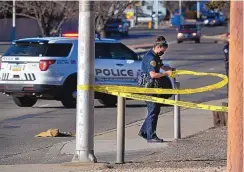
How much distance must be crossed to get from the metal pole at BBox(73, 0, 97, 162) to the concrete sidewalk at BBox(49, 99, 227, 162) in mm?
1096

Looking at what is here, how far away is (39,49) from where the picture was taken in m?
19.5

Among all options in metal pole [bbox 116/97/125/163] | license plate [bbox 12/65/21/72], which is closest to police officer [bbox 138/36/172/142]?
metal pole [bbox 116/97/125/163]

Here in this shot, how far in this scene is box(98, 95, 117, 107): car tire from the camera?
2038 centimetres

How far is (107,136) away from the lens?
565 inches

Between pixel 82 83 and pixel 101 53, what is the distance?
10019mm

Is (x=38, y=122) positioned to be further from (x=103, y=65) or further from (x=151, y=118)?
(x=151, y=118)

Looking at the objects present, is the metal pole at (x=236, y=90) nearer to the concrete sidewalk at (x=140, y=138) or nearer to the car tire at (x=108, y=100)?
the concrete sidewalk at (x=140, y=138)

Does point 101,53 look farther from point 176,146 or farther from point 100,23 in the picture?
point 100,23

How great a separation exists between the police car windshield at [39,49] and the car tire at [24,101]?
4.60ft

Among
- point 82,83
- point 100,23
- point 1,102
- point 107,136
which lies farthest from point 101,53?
point 100,23

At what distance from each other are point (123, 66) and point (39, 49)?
2404 mm

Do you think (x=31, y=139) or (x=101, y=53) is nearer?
(x=31, y=139)

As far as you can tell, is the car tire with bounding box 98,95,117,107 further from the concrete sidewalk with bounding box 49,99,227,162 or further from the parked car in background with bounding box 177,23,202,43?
the parked car in background with bounding box 177,23,202,43

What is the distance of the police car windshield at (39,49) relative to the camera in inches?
767
